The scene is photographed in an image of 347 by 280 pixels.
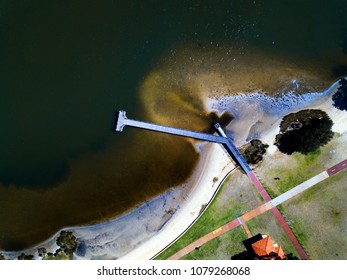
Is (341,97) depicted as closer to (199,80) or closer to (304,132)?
(304,132)

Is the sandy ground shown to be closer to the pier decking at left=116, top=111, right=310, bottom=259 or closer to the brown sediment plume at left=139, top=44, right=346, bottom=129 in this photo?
the pier decking at left=116, top=111, right=310, bottom=259

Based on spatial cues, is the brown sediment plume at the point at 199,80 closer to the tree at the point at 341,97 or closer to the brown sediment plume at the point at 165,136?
the brown sediment plume at the point at 165,136

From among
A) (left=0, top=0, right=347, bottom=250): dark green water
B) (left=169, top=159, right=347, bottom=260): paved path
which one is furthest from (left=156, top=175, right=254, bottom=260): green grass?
(left=0, top=0, right=347, bottom=250): dark green water

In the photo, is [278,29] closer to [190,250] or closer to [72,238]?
[190,250]

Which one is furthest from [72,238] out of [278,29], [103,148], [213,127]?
[278,29]

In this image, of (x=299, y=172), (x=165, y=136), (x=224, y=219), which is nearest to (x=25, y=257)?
(x=165, y=136)

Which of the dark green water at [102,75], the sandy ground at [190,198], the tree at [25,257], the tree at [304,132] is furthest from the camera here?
the dark green water at [102,75]

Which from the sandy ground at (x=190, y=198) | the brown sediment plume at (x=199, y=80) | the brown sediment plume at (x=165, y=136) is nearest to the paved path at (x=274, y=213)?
the sandy ground at (x=190, y=198)
